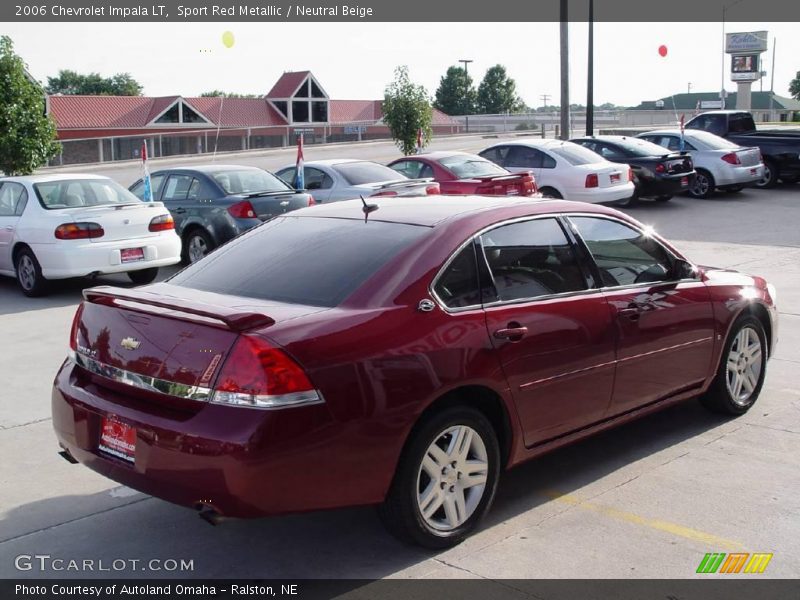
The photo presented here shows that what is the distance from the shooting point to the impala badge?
14.5ft

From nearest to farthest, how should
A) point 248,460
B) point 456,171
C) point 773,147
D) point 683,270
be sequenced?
point 248,460
point 683,270
point 456,171
point 773,147

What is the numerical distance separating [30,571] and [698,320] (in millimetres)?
3920

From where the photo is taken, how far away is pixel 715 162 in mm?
22391

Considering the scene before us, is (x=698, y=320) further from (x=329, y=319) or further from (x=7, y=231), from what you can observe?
(x=7, y=231)

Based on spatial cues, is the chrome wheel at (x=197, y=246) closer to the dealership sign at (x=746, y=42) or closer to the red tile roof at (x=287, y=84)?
the dealership sign at (x=746, y=42)

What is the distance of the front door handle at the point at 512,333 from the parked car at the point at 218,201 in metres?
8.95

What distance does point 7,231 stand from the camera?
40.7ft

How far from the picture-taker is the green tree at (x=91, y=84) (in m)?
127

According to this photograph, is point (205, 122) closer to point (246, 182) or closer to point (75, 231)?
point (246, 182)

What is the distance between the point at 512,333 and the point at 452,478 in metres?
0.75

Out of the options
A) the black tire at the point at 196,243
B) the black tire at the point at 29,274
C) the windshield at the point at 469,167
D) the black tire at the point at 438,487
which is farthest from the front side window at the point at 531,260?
the windshield at the point at 469,167

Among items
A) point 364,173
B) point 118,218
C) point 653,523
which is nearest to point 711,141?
point 364,173

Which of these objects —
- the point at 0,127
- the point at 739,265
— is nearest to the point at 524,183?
the point at 739,265

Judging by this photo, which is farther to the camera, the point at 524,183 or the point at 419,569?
the point at 524,183
